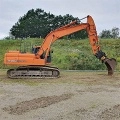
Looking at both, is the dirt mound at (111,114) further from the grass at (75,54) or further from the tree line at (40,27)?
the tree line at (40,27)

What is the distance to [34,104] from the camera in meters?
10.8

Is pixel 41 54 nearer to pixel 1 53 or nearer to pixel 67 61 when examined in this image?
pixel 67 61

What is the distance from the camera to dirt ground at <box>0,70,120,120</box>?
30.6 feet

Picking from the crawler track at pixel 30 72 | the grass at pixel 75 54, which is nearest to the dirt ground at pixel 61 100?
the crawler track at pixel 30 72

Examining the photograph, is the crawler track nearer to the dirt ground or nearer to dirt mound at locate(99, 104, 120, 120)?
the dirt ground

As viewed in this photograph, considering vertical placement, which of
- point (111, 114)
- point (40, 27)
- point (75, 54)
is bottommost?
Result: point (111, 114)

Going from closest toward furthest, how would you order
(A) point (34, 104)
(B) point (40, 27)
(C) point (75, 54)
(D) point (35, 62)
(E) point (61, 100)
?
(A) point (34, 104) → (E) point (61, 100) → (D) point (35, 62) → (C) point (75, 54) → (B) point (40, 27)

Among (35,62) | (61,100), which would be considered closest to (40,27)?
(35,62)

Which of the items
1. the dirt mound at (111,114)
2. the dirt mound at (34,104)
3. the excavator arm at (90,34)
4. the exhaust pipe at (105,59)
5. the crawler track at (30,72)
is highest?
the excavator arm at (90,34)

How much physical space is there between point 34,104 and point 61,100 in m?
1.12

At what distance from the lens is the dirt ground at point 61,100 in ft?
30.6

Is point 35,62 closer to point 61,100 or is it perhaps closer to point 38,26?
point 61,100

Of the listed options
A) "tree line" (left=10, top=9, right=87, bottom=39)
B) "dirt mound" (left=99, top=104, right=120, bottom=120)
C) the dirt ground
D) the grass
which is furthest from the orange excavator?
"tree line" (left=10, top=9, right=87, bottom=39)

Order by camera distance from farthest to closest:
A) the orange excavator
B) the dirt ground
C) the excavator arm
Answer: the excavator arm → the orange excavator → the dirt ground
